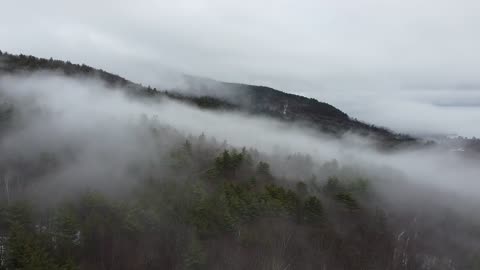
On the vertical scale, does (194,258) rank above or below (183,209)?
below

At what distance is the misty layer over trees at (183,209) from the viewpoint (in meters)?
78.4

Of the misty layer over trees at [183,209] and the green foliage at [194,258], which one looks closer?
the green foliage at [194,258]

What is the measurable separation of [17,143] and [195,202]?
72.1 meters

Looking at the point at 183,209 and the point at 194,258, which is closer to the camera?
the point at 194,258

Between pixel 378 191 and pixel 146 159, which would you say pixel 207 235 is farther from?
pixel 378 191

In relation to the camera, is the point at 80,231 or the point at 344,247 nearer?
the point at 80,231

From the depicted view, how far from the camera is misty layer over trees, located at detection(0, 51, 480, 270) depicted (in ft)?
257

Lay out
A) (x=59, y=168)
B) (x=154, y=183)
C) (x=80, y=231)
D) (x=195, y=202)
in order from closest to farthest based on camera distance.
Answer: (x=80, y=231), (x=195, y=202), (x=154, y=183), (x=59, y=168)

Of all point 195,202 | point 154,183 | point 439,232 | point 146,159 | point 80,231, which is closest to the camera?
point 80,231

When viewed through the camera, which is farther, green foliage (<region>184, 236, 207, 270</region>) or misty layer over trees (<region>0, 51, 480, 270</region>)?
misty layer over trees (<region>0, 51, 480, 270</region>)

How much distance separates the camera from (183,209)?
90.3m

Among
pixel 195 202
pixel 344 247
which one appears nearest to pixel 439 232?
pixel 344 247

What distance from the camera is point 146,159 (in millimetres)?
126000

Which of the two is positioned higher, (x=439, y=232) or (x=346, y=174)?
(x=346, y=174)
